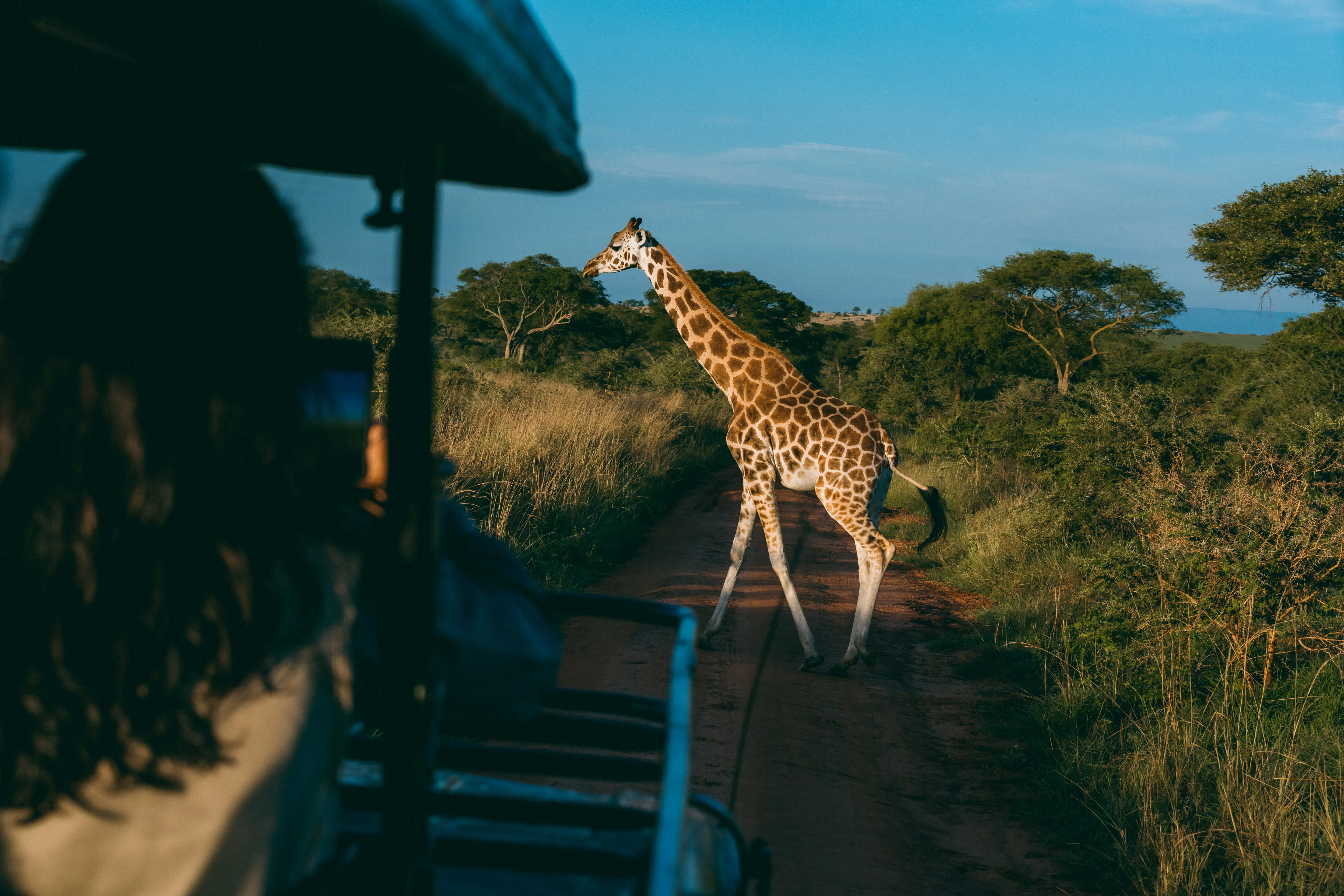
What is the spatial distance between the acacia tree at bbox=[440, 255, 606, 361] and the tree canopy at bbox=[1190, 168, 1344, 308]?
17697mm

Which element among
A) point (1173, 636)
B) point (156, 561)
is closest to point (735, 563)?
point (1173, 636)

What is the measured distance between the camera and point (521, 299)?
1125 inches

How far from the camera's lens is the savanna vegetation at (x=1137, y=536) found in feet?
10.9

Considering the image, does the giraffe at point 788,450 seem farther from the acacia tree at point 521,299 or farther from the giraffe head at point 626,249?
the acacia tree at point 521,299

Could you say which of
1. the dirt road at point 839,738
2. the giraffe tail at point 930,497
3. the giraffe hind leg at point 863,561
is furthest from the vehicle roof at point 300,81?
the giraffe tail at point 930,497

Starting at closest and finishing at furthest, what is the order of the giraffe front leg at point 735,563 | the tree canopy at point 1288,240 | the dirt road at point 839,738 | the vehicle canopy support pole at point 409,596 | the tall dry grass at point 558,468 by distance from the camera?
the vehicle canopy support pole at point 409,596 → the dirt road at point 839,738 → the giraffe front leg at point 735,563 → the tall dry grass at point 558,468 → the tree canopy at point 1288,240

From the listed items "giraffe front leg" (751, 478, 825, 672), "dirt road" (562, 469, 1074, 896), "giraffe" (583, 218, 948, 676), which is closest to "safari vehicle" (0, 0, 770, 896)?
"dirt road" (562, 469, 1074, 896)

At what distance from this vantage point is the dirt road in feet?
10.7

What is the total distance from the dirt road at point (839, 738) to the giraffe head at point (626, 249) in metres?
2.31

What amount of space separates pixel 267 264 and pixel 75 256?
22cm

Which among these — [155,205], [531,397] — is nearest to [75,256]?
[155,205]

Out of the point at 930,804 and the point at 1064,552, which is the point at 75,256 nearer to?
the point at 930,804

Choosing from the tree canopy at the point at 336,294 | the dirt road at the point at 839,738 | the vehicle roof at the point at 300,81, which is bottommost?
the dirt road at the point at 839,738

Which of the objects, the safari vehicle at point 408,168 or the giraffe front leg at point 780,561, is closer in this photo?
the safari vehicle at point 408,168
